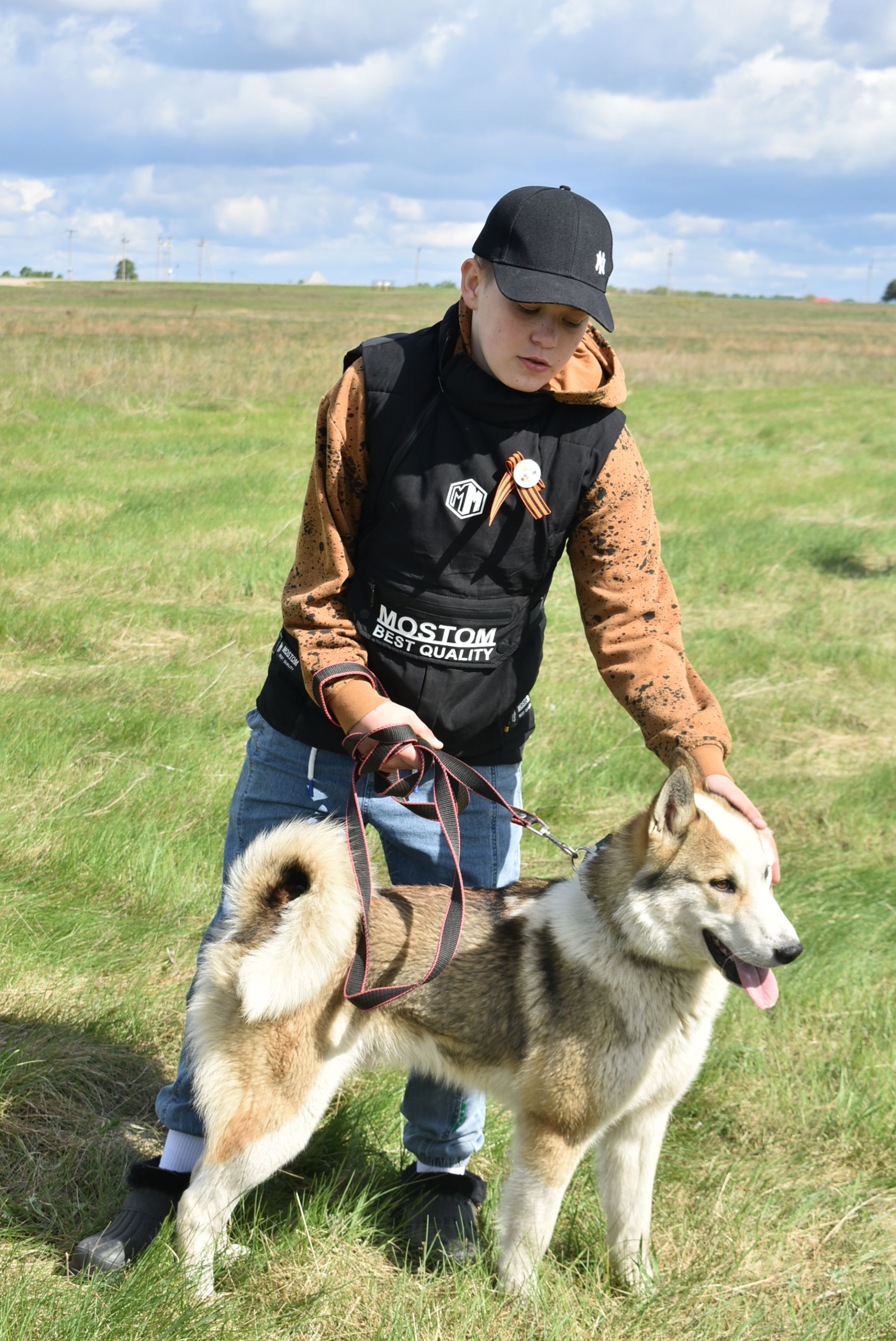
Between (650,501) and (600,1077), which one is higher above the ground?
(650,501)

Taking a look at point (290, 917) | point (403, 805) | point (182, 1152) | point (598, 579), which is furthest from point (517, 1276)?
point (598, 579)

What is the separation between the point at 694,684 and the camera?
2.96 metres

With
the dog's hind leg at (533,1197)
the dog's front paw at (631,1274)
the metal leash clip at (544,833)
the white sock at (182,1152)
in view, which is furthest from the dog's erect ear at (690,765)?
the white sock at (182,1152)

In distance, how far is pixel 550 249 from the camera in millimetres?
2434

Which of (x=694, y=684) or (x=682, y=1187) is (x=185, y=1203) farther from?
(x=694, y=684)

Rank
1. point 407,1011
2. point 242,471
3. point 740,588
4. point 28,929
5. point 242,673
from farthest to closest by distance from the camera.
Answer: point 242,471
point 740,588
point 242,673
point 28,929
point 407,1011

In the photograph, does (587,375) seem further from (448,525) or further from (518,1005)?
(518,1005)

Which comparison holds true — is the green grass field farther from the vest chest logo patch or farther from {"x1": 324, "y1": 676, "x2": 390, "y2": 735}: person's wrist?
the vest chest logo patch

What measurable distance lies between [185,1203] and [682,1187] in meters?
1.52

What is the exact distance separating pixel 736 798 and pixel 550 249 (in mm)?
1405

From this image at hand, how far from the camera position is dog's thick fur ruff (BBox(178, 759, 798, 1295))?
2602 mm

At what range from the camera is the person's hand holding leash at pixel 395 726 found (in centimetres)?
256

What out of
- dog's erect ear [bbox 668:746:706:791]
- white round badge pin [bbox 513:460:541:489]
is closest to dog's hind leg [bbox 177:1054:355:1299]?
dog's erect ear [bbox 668:746:706:791]

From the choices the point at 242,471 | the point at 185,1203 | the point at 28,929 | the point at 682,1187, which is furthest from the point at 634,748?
the point at 242,471
